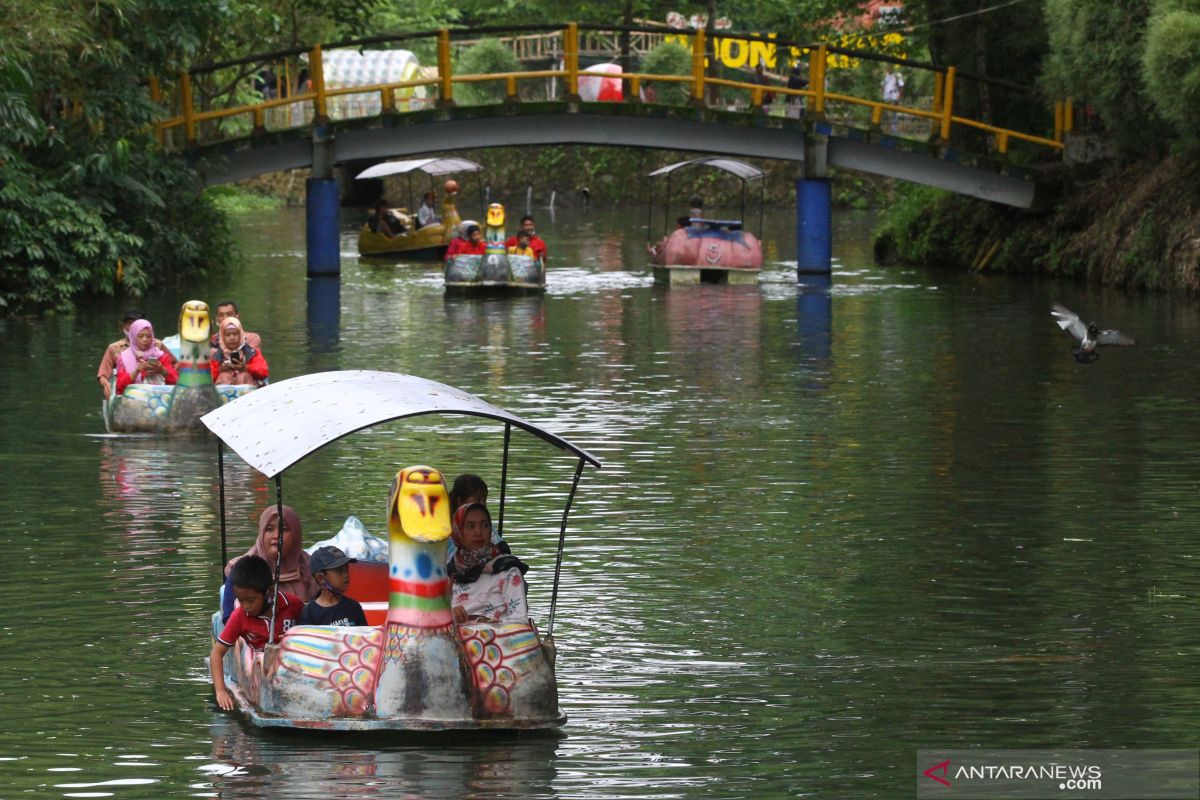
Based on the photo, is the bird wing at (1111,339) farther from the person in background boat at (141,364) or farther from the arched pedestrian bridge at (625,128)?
the arched pedestrian bridge at (625,128)

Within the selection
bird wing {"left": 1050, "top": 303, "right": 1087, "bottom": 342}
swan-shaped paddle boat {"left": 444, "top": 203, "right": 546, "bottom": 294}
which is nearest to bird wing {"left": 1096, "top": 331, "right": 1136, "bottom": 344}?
bird wing {"left": 1050, "top": 303, "right": 1087, "bottom": 342}

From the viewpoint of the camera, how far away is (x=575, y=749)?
11.2 meters

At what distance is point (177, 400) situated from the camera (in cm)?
2234

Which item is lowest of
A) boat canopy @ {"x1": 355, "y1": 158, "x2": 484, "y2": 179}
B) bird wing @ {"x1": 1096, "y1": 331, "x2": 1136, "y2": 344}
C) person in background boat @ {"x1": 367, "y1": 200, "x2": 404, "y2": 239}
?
bird wing @ {"x1": 1096, "y1": 331, "x2": 1136, "y2": 344}

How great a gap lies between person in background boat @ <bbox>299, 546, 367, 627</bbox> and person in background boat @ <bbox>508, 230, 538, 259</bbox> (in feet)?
100

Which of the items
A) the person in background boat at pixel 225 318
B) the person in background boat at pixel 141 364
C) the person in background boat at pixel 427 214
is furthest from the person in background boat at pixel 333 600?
the person in background boat at pixel 427 214

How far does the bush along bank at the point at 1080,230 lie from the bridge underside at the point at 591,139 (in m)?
1.53

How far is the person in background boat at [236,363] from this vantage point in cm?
2241

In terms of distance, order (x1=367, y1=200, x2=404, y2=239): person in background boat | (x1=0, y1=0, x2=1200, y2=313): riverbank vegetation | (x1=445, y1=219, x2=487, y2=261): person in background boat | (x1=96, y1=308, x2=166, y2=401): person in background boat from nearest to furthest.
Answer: (x1=96, y1=308, x2=166, y2=401): person in background boat → (x1=0, y1=0, x2=1200, y2=313): riverbank vegetation → (x1=445, y1=219, x2=487, y2=261): person in background boat → (x1=367, y1=200, x2=404, y2=239): person in background boat

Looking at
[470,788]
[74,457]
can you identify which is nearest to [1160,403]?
[74,457]

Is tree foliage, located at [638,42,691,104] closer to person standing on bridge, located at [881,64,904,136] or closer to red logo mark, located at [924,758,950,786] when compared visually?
person standing on bridge, located at [881,64,904,136]

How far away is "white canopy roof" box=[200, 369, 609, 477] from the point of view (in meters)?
11.4

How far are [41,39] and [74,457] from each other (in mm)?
14087

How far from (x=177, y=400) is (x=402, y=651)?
464 inches
